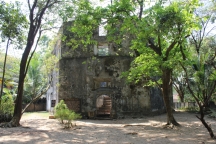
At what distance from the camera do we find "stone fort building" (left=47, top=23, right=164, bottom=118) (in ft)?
51.8

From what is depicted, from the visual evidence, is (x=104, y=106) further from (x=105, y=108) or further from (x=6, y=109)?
(x=6, y=109)

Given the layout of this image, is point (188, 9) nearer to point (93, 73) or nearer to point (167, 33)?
point (167, 33)

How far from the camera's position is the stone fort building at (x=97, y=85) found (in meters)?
15.8

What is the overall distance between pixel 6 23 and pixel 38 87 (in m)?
15.5

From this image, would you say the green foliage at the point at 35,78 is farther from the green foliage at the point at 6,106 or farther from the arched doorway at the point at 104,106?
the green foliage at the point at 6,106

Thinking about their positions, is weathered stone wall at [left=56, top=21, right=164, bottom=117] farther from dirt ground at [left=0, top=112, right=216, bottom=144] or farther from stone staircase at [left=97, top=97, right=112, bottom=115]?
dirt ground at [left=0, top=112, right=216, bottom=144]

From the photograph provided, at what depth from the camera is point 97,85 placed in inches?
658

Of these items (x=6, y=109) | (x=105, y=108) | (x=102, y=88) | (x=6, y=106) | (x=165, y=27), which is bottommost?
(x=105, y=108)

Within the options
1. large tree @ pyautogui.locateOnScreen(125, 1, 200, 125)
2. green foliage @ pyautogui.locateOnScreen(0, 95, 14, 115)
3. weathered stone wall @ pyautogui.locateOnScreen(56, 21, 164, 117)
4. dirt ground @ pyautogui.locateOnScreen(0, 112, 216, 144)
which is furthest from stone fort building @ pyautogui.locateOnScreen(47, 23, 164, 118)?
large tree @ pyautogui.locateOnScreen(125, 1, 200, 125)

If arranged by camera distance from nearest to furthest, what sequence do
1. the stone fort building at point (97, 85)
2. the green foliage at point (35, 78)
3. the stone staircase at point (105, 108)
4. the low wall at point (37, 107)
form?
1. the stone fort building at point (97, 85)
2. the stone staircase at point (105, 108)
3. the green foliage at point (35, 78)
4. the low wall at point (37, 107)

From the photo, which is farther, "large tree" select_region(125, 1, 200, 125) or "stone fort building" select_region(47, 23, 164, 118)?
"stone fort building" select_region(47, 23, 164, 118)

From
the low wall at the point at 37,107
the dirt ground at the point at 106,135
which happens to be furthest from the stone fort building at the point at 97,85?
the low wall at the point at 37,107

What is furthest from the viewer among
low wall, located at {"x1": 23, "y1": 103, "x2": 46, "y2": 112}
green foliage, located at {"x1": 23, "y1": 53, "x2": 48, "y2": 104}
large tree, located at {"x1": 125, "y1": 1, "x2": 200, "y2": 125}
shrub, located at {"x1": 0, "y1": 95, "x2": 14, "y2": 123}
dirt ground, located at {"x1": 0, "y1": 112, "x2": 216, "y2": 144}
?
low wall, located at {"x1": 23, "y1": 103, "x2": 46, "y2": 112}

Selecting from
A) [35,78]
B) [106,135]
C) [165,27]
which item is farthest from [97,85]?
[35,78]
